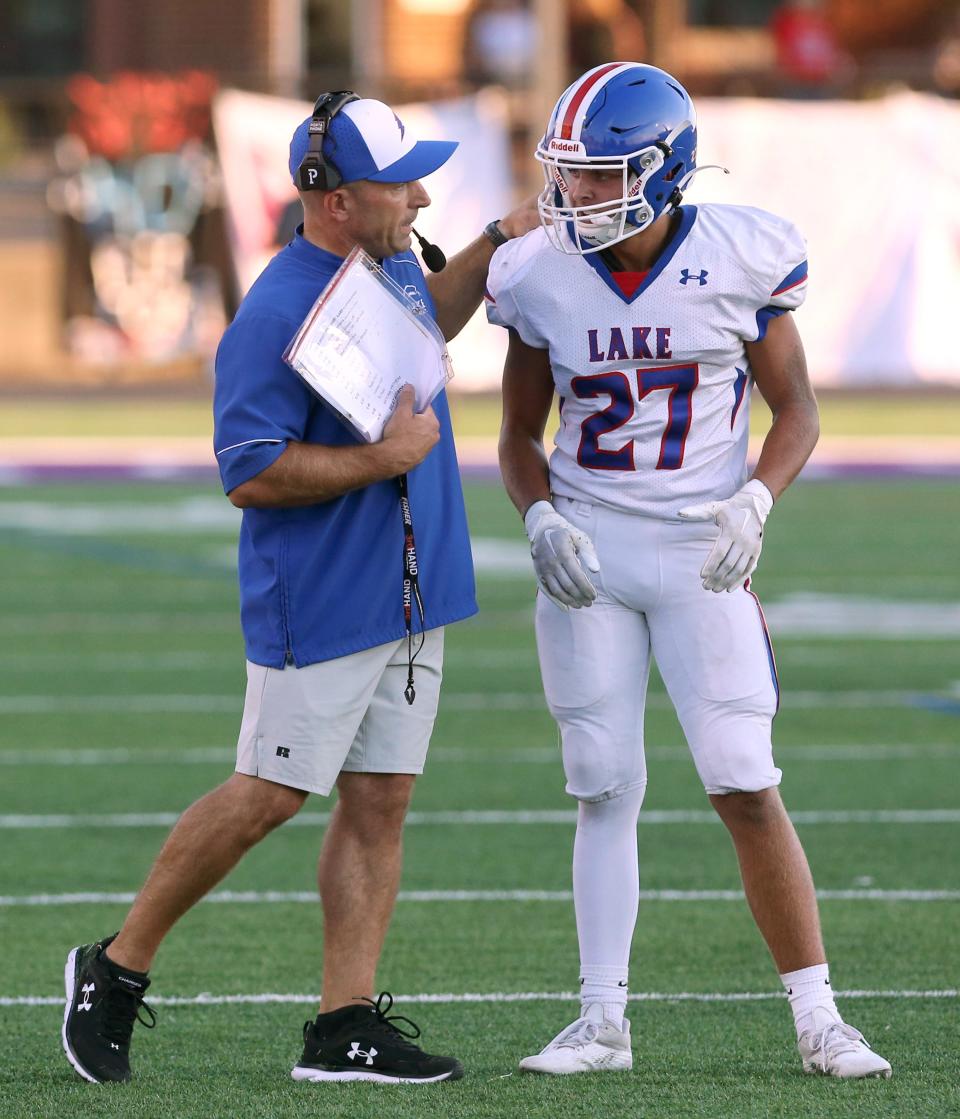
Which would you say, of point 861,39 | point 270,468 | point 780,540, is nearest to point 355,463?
point 270,468

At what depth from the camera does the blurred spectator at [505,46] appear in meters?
24.9

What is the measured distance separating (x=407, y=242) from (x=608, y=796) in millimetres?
1129

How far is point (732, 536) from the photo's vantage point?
412cm

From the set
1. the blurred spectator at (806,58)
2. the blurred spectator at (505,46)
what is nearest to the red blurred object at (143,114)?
the blurred spectator at (505,46)

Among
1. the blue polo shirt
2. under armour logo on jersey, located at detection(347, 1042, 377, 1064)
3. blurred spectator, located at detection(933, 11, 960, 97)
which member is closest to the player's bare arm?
the blue polo shirt

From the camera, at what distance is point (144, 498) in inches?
604

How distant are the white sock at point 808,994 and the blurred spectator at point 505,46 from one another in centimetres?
2125

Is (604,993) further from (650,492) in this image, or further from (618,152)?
(618,152)

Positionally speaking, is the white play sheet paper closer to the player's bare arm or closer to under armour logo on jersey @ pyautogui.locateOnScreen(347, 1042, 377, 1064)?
the player's bare arm

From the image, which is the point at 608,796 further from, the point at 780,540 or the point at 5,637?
the point at 780,540

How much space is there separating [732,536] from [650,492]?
0.73 ft

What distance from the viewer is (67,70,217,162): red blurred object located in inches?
896

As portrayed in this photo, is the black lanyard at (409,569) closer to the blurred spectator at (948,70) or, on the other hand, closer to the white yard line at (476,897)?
the white yard line at (476,897)

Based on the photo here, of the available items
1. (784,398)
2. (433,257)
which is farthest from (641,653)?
(433,257)
